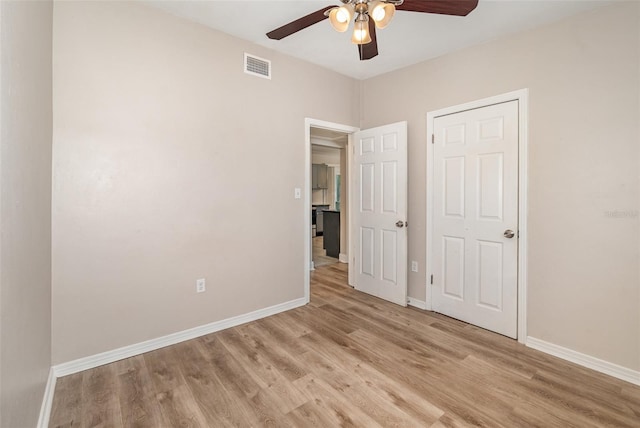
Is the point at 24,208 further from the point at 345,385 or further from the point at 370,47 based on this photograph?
the point at 370,47

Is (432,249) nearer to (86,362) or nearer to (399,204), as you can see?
(399,204)

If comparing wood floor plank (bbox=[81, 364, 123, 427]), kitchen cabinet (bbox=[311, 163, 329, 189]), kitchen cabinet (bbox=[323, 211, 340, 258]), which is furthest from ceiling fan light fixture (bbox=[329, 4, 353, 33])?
kitchen cabinet (bbox=[311, 163, 329, 189])

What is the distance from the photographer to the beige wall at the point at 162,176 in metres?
2.01

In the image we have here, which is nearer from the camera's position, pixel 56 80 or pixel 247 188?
pixel 56 80

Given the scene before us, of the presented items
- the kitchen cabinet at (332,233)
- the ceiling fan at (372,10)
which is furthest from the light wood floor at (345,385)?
the kitchen cabinet at (332,233)

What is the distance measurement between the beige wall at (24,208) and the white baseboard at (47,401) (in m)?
0.07

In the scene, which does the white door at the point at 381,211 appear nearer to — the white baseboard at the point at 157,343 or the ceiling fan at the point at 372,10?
the white baseboard at the point at 157,343

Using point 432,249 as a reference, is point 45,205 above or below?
above

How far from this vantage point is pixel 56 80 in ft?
6.33

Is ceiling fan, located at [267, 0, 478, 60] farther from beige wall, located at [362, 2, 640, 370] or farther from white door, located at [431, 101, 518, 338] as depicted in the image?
white door, located at [431, 101, 518, 338]

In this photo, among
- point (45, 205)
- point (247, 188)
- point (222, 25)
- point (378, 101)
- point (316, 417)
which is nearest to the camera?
point (316, 417)

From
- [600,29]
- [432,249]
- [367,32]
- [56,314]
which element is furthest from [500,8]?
[56,314]

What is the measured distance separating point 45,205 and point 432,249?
3198 millimetres

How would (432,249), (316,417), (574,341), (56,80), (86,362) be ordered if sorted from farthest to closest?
(432,249) → (574,341) → (86,362) → (56,80) → (316,417)
